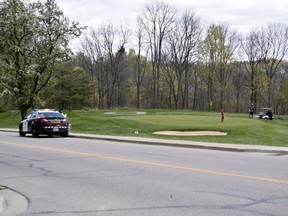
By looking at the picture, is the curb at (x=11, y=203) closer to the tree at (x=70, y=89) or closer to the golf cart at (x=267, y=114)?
the golf cart at (x=267, y=114)

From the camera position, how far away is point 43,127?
1025 inches

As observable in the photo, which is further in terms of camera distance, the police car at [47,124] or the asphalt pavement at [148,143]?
the police car at [47,124]

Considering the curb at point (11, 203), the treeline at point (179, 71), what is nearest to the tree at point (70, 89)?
the treeline at point (179, 71)

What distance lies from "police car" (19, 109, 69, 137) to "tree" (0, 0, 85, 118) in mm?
13479

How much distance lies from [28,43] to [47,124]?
57.7 feet

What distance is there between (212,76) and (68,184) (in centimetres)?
7191

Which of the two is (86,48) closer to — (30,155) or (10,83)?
(10,83)

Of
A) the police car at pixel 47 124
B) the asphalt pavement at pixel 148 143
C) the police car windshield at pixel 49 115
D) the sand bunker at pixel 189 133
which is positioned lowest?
the sand bunker at pixel 189 133

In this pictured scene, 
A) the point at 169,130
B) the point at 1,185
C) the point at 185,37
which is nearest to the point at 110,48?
the point at 185,37

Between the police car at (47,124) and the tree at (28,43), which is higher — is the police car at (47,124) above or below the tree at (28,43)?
below

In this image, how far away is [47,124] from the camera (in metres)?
26.0

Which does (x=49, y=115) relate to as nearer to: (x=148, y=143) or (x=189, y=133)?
(x=148, y=143)

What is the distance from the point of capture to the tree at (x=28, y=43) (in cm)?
4003

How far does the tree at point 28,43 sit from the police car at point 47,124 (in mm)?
13479
